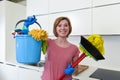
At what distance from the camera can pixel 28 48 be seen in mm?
1248

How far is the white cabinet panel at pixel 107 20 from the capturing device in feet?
5.57

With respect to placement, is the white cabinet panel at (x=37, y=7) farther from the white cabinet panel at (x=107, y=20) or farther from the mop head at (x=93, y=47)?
the mop head at (x=93, y=47)

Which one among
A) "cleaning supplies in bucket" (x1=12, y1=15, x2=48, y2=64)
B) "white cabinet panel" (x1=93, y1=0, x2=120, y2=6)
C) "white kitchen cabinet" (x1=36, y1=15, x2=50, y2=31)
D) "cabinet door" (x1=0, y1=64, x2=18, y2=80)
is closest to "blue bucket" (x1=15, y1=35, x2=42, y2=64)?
"cleaning supplies in bucket" (x1=12, y1=15, x2=48, y2=64)

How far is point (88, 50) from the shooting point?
3.83ft

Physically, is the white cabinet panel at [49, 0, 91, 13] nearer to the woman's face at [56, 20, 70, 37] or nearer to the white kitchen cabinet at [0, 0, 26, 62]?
the woman's face at [56, 20, 70, 37]

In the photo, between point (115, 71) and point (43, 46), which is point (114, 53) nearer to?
point (115, 71)

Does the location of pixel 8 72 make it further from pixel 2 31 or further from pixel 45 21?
pixel 45 21

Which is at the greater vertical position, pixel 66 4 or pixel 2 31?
pixel 66 4

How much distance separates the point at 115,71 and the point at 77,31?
72 cm

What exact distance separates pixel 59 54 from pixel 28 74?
1.24 m

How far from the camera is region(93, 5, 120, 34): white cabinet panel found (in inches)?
66.8

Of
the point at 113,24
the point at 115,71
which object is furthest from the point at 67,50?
the point at 115,71

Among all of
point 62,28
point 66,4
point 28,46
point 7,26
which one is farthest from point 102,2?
point 7,26

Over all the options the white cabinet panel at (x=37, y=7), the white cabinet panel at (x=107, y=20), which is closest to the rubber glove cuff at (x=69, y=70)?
the white cabinet panel at (x=107, y=20)
